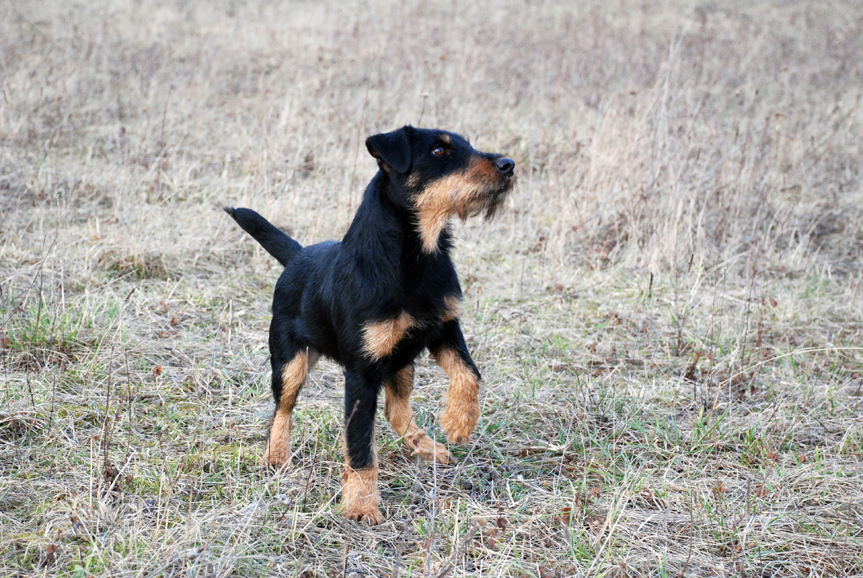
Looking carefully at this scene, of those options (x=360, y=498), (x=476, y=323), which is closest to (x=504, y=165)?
(x=360, y=498)

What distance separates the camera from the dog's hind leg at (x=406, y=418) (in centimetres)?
343

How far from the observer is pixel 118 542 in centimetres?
258

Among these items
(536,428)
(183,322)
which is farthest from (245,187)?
(536,428)

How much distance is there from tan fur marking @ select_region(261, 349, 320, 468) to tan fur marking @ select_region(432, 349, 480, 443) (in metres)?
0.79

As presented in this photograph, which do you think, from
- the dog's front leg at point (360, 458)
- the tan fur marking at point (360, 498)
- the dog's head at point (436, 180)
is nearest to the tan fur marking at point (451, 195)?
the dog's head at point (436, 180)

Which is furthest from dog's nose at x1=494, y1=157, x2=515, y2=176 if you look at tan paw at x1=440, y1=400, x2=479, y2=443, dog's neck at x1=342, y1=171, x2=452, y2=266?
tan paw at x1=440, y1=400, x2=479, y2=443

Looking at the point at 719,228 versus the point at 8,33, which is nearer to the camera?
the point at 719,228

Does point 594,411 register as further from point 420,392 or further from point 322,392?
point 322,392

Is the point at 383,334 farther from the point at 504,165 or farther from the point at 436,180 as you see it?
the point at 504,165

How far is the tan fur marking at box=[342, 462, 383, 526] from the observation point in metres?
2.91

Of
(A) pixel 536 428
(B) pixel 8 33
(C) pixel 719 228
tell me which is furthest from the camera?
(B) pixel 8 33

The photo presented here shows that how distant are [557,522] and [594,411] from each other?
1049 mm

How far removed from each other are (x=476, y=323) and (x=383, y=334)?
2.07 metres

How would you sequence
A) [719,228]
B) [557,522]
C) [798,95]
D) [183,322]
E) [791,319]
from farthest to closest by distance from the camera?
[798,95], [719,228], [791,319], [183,322], [557,522]
